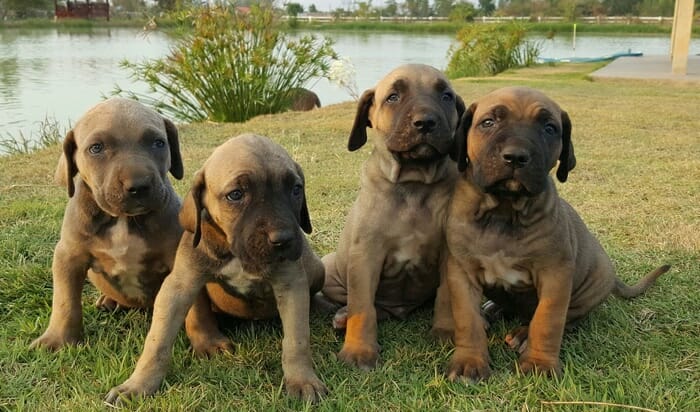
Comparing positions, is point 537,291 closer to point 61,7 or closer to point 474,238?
point 474,238

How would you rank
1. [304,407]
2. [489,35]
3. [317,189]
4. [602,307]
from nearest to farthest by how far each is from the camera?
[304,407] < [602,307] < [317,189] < [489,35]

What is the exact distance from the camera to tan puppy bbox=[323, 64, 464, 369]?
160 inches

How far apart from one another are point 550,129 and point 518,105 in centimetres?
22

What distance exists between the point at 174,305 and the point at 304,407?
2.78ft

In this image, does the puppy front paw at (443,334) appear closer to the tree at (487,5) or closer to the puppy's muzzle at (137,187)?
the puppy's muzzle at (137,187)

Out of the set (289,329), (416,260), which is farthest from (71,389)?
(416,260)

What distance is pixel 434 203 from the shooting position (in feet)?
13.8

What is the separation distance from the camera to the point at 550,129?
12.7ft

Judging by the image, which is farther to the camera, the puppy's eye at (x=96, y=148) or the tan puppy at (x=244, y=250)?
the puppy's eye at (x=96, y=148)

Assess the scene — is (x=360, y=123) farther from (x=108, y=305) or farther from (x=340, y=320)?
(x=108, y=305)

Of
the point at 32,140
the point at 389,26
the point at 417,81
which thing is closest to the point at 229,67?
the point at 32,140

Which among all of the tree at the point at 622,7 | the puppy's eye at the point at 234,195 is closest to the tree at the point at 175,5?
the puppy's eye at the point at 234,195

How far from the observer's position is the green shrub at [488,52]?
2630 centimetres

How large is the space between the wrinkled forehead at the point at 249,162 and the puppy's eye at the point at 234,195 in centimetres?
6
